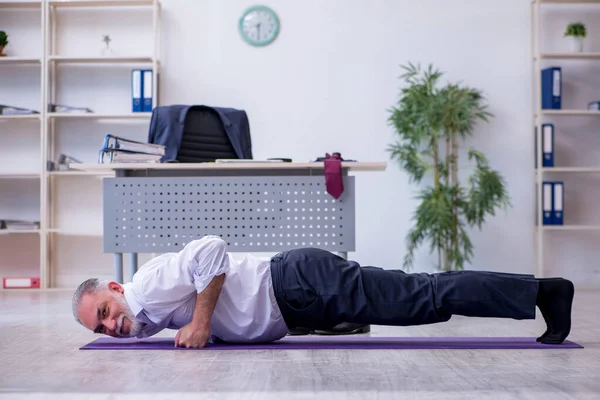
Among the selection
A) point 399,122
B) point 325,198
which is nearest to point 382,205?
point 399,122

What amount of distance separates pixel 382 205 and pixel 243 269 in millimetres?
3488

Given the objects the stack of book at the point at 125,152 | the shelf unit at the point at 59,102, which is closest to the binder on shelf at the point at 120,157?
the stack of book at the point at 125,152

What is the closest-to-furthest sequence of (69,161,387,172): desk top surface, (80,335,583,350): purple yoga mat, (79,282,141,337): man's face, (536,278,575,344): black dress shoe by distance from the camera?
(79,282,141,337): man's face
(536,278,575,344): black dress shoe
(80,335,583,350): purple yoga mat
(69,161,387,172): desk top surface

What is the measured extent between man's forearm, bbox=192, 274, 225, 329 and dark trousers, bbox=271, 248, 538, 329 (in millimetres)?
172

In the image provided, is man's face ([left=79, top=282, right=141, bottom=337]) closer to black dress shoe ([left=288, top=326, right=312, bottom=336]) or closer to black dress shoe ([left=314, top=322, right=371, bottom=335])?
black dress shoe ([left=288, top=326, right=312, bottom=336])

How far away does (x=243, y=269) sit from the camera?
2342 mm

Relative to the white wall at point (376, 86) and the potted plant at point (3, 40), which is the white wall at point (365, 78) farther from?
the potted plant at point (3, 40)

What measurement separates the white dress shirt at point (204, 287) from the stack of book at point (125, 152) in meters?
1.22

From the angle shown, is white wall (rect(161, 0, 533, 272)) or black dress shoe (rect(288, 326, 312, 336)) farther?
white wall (rect(161, 0, 533, 272))

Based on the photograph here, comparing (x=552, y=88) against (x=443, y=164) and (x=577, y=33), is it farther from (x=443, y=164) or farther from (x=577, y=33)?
(x=443, y=164)

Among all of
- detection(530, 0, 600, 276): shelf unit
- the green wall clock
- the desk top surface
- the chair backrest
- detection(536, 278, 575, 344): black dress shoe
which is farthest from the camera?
the green wall clock

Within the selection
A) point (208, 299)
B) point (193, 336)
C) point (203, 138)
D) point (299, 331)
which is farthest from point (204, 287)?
point (203, 138)

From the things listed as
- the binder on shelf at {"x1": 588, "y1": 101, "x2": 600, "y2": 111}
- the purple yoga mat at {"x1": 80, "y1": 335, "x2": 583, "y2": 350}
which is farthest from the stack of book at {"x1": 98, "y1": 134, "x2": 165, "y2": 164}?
the binder on shelf at {"x1": 588, "y1": 101, "x2": 600, "y2": 111}

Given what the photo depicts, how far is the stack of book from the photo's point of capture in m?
3.43
